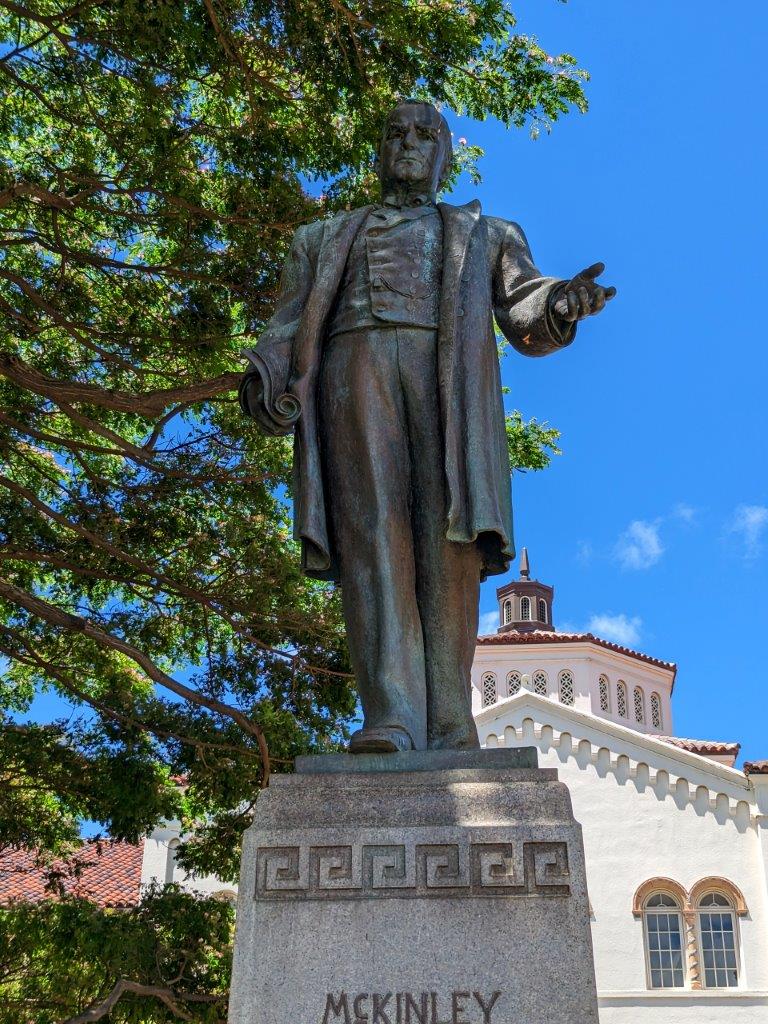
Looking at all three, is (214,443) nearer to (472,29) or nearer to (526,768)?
(472,29)

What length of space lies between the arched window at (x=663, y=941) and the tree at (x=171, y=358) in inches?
765

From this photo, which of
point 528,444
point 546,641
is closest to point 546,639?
point 546,641

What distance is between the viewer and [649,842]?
28641 mm

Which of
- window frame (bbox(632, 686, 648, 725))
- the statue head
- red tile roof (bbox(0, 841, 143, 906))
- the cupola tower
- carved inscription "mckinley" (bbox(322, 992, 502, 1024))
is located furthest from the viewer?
the cupola tower

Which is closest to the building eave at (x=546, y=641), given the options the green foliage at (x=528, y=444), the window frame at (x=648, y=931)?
the window frame at (x=648, y=931)

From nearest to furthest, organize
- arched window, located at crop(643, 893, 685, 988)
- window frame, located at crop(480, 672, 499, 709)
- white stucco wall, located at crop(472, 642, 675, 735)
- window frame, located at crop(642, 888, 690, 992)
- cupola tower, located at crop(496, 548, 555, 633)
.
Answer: window frame, located at crop(642, 888, 690, 992)
arched window, located at crop(643, 893, 685, 988)
window frame, located at crop(480, 672, 499, 709)
white stucco wall, located at crop(472, 642, 675, 735)
cupola tower, located at crop(496, 548, 555, 633)

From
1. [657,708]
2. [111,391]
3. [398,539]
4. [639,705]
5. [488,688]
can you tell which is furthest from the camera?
[657,708]

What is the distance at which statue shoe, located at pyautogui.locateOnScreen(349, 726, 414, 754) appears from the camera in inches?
143

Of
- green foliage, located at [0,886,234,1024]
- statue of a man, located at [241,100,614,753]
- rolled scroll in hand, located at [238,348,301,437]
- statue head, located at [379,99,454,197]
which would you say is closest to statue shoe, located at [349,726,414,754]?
statue of a man, located at [241,100,614,753]

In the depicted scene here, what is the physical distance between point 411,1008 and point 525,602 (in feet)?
169

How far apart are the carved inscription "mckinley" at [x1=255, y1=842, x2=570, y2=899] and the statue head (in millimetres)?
2486

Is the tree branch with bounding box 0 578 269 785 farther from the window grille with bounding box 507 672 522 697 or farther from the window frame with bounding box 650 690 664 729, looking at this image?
the window frame with bounding box 650 690 664 729

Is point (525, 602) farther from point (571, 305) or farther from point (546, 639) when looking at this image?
point (571, 305)

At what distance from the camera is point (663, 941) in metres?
27.8
